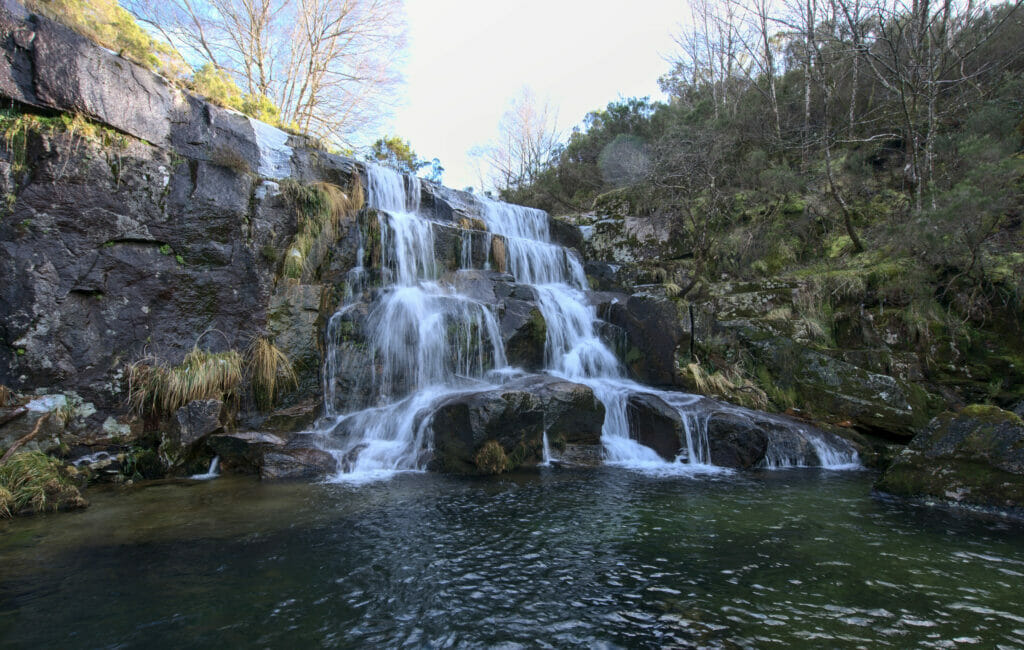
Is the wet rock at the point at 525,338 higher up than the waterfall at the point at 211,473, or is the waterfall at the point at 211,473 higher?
the wet rock at the point at 525,338

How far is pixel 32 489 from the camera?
5145 mm

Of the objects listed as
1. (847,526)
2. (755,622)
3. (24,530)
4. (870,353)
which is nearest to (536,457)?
(847,526)

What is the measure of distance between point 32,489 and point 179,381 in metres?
2.31

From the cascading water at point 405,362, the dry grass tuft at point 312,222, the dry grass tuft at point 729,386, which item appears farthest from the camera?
the dry grass tuft at point 312,222

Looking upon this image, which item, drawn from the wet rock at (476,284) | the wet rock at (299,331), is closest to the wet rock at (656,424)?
the wet rock at (476,284)

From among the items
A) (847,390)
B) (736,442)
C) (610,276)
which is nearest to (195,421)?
(736,442)

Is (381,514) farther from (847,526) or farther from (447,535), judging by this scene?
(847,526)

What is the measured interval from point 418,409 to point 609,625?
5.41 meters

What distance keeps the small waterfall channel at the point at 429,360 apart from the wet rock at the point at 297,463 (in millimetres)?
251

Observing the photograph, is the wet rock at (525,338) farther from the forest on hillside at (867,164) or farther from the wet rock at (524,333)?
the forest on hillside at (867,164)

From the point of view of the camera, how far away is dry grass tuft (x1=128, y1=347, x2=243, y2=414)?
23.4ft

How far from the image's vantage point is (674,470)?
23.4 ft

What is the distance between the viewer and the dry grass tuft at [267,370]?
313 inches

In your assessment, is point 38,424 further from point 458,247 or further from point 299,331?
point 458,247
